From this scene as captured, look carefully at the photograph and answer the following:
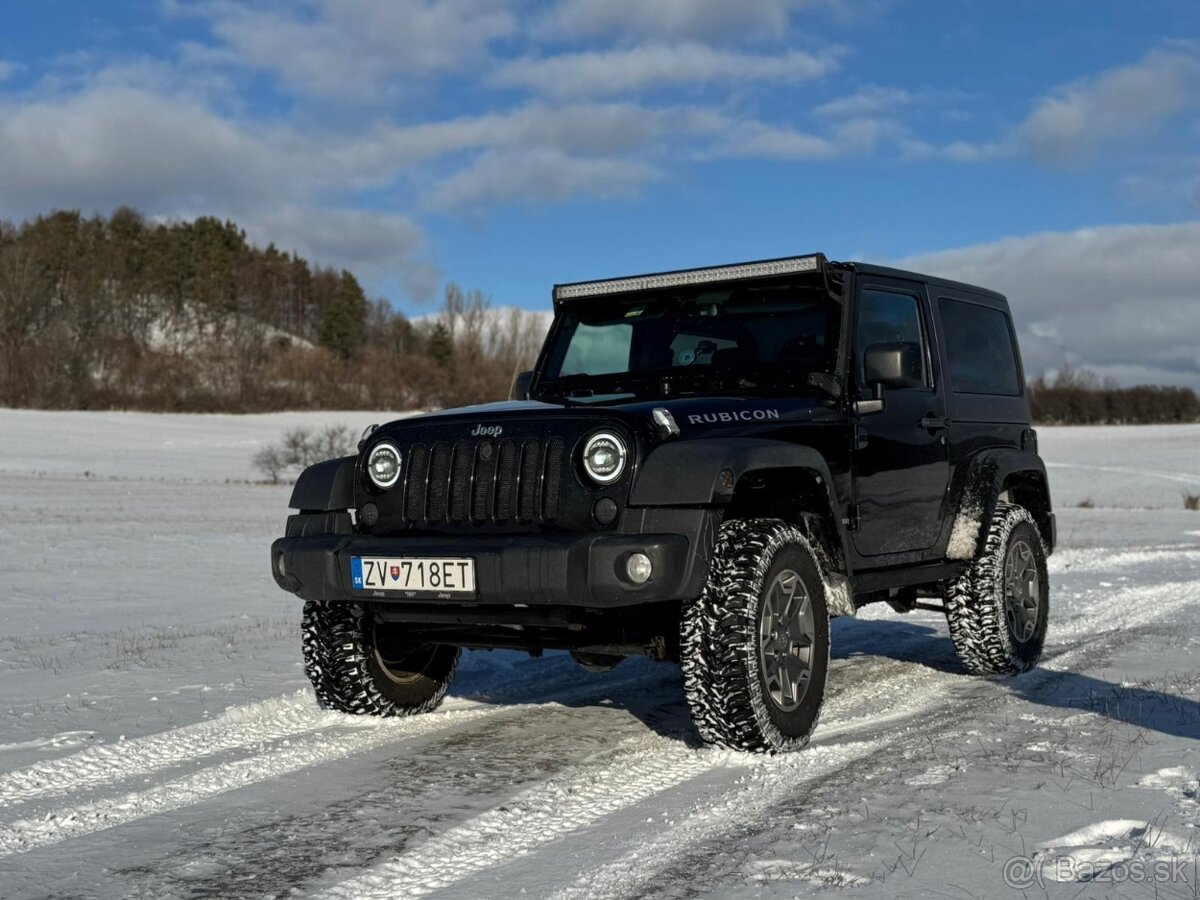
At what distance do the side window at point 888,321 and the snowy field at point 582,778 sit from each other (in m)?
1.78

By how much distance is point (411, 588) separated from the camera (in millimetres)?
4719

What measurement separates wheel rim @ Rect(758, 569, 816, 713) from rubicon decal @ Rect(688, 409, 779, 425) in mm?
649

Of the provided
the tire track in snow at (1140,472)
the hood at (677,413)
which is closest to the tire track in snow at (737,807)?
the hood at (677,413)

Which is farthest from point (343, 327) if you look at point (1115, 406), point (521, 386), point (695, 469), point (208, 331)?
point (695, 469)

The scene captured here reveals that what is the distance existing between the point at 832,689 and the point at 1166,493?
3072cm

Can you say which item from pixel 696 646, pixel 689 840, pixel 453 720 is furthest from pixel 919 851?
pixel 453 720

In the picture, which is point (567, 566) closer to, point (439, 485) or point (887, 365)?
point (439, 485)

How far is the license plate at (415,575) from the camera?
15.0 feet

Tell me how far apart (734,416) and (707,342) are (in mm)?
970

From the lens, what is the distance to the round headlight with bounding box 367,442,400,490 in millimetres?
5125

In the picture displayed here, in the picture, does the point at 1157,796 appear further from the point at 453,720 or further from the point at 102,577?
the point at 102,577

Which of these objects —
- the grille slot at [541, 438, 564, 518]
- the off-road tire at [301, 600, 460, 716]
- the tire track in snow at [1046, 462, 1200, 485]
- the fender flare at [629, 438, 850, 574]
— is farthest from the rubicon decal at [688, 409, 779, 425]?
the tire track in snow at [1046, 462, 1200, 485]

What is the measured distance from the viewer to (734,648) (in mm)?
4578

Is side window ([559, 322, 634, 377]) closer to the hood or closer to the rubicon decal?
the hood
